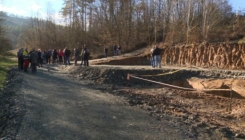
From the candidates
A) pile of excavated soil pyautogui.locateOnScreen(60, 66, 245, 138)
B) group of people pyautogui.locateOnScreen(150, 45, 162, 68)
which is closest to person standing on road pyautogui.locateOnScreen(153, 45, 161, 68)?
group of people pyautogui.locateOnScreen(150, 45, 162, 68)

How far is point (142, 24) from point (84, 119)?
3709cm

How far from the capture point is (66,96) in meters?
11.3

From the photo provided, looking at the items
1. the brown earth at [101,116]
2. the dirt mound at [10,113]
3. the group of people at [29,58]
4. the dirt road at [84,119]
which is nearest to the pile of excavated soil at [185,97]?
the brown earth at [101,116]

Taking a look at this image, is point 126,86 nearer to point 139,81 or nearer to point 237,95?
point 139,81

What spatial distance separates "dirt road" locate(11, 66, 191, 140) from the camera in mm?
6941

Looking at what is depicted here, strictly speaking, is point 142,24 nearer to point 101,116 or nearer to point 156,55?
point 156,55

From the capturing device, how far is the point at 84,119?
8.18 meters

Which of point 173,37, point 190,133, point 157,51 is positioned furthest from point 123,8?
point 190,133

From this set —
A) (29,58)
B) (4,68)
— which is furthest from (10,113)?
(4,68)

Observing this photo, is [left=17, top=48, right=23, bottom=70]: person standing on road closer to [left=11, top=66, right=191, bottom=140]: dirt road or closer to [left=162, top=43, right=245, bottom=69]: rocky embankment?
[left=11, top=66, right=191, bottom=140]: dirt road

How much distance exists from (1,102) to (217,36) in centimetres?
2456

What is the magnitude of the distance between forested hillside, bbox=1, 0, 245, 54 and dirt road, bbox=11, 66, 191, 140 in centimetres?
2058

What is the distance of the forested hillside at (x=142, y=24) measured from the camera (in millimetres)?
30844

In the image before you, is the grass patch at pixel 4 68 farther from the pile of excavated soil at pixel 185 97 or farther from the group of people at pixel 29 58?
the pile of excavated soil at pixel 185 97
